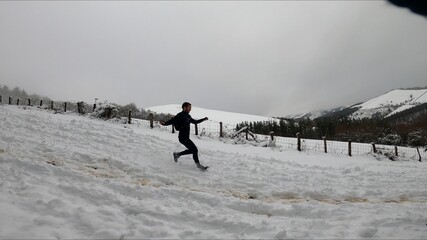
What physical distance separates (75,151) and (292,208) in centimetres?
634

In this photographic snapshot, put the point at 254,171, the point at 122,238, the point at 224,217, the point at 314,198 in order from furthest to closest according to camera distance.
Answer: the point at 254,171
the point at 314,198
the point at 224,217
the point at 122,238


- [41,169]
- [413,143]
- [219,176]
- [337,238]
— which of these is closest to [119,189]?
[41,169]

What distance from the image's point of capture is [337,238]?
452cm

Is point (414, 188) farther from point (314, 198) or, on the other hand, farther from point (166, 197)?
point (166, 197)

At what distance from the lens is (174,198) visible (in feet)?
20.7

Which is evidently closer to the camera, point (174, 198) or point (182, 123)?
point (174, 198)

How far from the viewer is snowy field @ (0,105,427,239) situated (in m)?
4.62

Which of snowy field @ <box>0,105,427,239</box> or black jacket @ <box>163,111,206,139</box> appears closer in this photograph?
snowy field @ <box>0,105,427,239</box>

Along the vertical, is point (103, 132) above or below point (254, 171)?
above

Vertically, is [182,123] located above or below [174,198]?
above

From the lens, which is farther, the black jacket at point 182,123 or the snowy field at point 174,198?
the black jacket at point 182,123

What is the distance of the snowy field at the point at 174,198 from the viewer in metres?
4.62

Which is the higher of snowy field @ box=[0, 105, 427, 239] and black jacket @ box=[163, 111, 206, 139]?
black jacket @ box=[163, 111, 206, 139]

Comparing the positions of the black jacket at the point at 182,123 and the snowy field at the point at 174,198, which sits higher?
the black jacket at the point at 182,123
